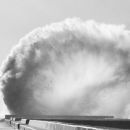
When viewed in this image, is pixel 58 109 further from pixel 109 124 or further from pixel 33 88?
pixel 109 124

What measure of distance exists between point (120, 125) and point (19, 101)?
106 m

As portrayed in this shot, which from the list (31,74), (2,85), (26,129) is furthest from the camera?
(31,74)

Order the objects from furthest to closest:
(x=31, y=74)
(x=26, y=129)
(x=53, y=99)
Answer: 1. (x=53, y=99)
2. (x=31, y=74)
3. (x=26, y=129)

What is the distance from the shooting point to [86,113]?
175250 mm

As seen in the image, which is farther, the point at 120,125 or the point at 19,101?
the point at 19,101

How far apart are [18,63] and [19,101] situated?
15.0m

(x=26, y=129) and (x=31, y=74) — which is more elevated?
(x=31, y=74)

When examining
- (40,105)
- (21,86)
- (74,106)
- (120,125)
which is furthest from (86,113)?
(120,125)

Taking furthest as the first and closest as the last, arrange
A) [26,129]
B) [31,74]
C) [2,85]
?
[31,74]
[2,85]
[26,129]

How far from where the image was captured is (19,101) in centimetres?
15425

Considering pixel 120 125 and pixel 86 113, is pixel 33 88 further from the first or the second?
pixel 120 125

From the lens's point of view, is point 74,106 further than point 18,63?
Yes

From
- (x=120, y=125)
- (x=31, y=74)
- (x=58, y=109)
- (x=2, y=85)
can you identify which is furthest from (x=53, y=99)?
(x=120, y=125)

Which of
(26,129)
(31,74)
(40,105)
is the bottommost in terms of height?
(26,129)
